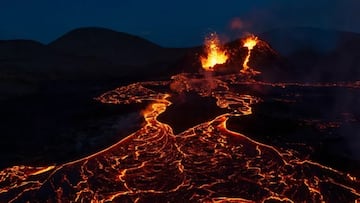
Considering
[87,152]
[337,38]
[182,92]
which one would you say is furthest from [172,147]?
[337,38]

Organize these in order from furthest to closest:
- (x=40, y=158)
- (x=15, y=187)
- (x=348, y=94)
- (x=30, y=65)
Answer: (x=30, y=65) → (x=348, y=94) → (x=40, y=158) → (x=15, y=187)

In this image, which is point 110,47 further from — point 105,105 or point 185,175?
point 185,175

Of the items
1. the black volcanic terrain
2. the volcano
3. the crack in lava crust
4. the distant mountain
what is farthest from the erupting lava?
the distant mountain

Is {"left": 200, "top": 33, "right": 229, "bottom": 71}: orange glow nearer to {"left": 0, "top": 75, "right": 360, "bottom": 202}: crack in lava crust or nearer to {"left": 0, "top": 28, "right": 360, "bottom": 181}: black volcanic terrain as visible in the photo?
{"left": 0, "top": 28, "right": 360, "bottom": 181}: black volcanic terrain

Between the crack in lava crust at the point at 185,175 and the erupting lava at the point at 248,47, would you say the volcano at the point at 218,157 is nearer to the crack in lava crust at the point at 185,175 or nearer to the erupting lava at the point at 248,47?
the crack in lava crust at the point at 185,175

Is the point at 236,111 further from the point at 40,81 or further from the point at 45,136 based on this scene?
the point at 40,81

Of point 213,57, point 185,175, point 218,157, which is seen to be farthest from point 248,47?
point 185,175
